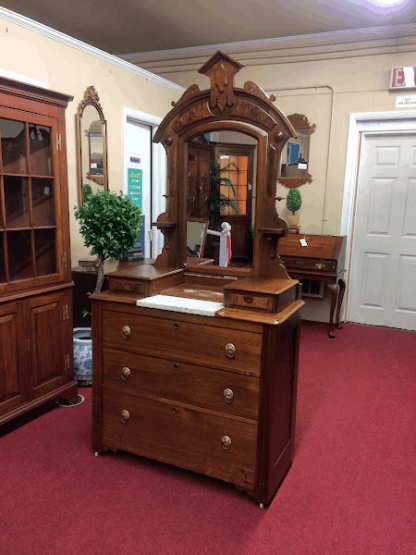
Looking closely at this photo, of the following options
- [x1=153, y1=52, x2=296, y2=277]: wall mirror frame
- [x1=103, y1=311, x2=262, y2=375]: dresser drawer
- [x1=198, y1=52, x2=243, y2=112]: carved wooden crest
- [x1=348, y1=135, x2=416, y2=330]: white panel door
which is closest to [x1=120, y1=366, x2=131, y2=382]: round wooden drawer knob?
Answer: [x1=103, y1=311, x2=262, y2=375]: dresser drawer

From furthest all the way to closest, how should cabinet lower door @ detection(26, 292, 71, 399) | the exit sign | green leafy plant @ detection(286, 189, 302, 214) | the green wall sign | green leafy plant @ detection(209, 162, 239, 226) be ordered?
1. green leafy plant @ detection(286, 189, 302, 214)
2. the green wall sign
3. the exit sign
4. cabinet lower door @ detection(26, 292, 71, 399)
5. green leafy plant @ detection(209, 162, 239, 226)

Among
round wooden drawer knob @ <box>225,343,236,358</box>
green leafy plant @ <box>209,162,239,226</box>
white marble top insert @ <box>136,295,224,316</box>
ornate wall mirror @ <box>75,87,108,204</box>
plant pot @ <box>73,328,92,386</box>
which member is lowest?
plant pot @ <box>73,328,92,386</box>

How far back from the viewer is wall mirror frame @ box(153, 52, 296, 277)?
223cm

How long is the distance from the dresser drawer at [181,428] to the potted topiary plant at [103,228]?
3.21ft

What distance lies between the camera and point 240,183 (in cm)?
244

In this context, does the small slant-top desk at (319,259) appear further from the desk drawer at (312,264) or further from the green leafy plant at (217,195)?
the green leafy plant at (217,195)

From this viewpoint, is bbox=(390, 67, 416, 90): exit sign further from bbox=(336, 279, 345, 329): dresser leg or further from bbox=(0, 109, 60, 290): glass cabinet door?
bbox=(0, 109, 60, 290): glass cabinet door

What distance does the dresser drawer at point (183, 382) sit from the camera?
209 centimetres

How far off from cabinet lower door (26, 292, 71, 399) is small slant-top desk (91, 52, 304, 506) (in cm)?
57

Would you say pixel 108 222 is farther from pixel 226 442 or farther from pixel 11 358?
pixel 226 442

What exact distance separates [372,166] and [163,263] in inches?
129

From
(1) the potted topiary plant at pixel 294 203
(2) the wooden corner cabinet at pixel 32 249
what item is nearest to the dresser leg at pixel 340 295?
(1) the potted topiary plant at pixel 294 203

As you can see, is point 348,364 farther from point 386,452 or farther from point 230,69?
point 230,69

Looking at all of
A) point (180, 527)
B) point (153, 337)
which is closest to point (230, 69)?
point (153, 337)
